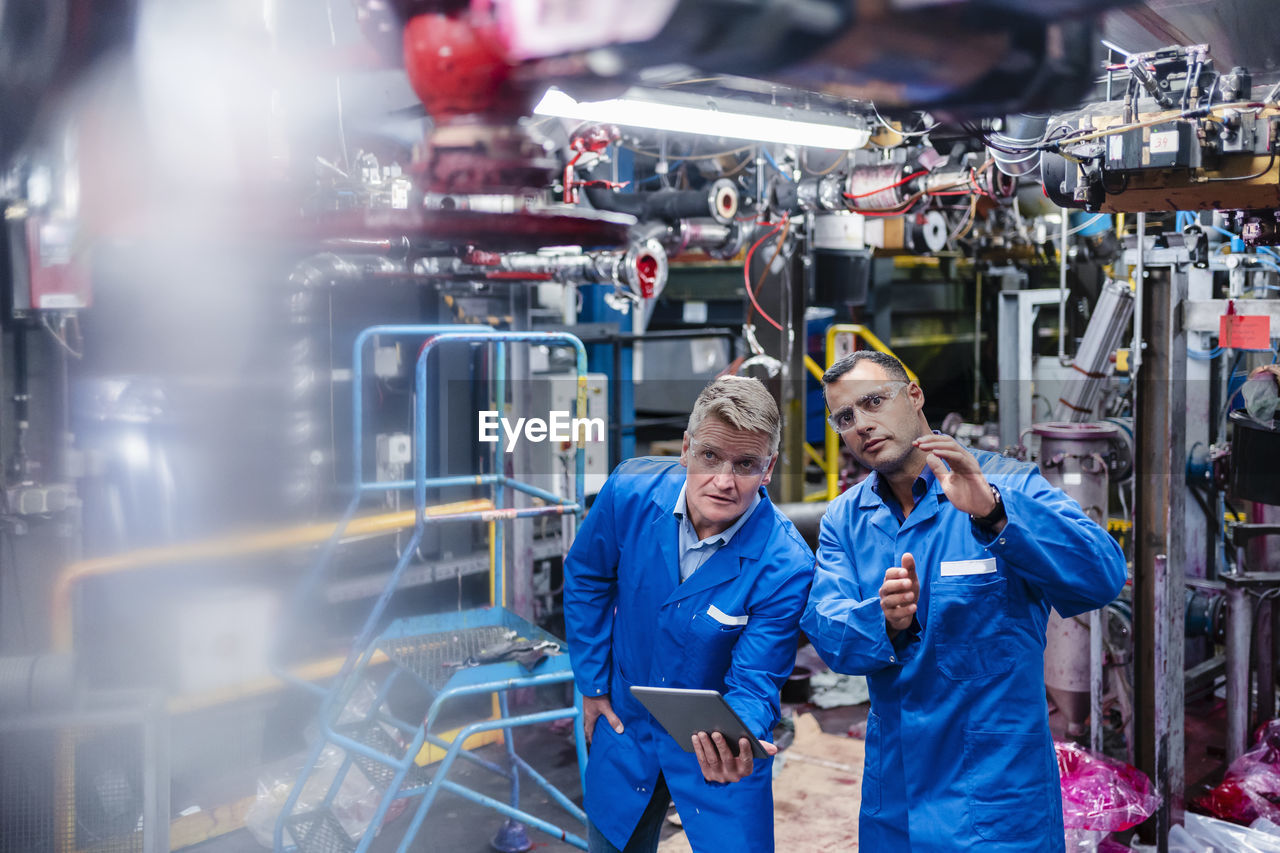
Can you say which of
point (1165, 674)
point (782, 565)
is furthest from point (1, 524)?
point (1165, 674)

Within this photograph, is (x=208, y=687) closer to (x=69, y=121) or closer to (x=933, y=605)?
(x=933, y=605)

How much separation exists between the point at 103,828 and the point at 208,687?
0.76m

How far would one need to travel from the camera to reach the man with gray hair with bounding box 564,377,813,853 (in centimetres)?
230

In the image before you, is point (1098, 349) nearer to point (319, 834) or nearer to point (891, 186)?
point (891, 186)

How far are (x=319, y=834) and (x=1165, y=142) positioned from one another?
3.37m

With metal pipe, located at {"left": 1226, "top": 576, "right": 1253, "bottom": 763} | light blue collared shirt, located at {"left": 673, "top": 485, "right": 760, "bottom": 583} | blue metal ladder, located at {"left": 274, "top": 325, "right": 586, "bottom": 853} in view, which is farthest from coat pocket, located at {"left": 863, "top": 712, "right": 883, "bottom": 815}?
metal pipe, located at {"left": 1226, "top": 576, "right": 1253, "bottom": 763}

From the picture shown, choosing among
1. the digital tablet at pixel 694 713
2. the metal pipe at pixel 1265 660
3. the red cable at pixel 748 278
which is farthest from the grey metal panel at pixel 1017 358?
the digital tablet at pixel 694 713

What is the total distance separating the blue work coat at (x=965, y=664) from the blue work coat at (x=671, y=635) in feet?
0.49

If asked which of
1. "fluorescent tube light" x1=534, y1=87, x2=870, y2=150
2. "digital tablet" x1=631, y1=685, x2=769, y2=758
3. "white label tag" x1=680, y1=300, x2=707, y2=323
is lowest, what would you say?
"digital tablet" x1=631, y1=685, x2=769, y2=758

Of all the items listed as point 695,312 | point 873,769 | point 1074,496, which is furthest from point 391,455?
point 695,312

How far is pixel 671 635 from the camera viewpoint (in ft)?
7.98

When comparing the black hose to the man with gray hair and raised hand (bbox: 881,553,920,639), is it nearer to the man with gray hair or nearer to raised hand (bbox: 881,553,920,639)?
the man with gray hair

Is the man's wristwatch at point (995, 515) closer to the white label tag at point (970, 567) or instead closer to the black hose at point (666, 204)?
the white label tag at point (970, 567)

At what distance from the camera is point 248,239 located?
0.78 metres
